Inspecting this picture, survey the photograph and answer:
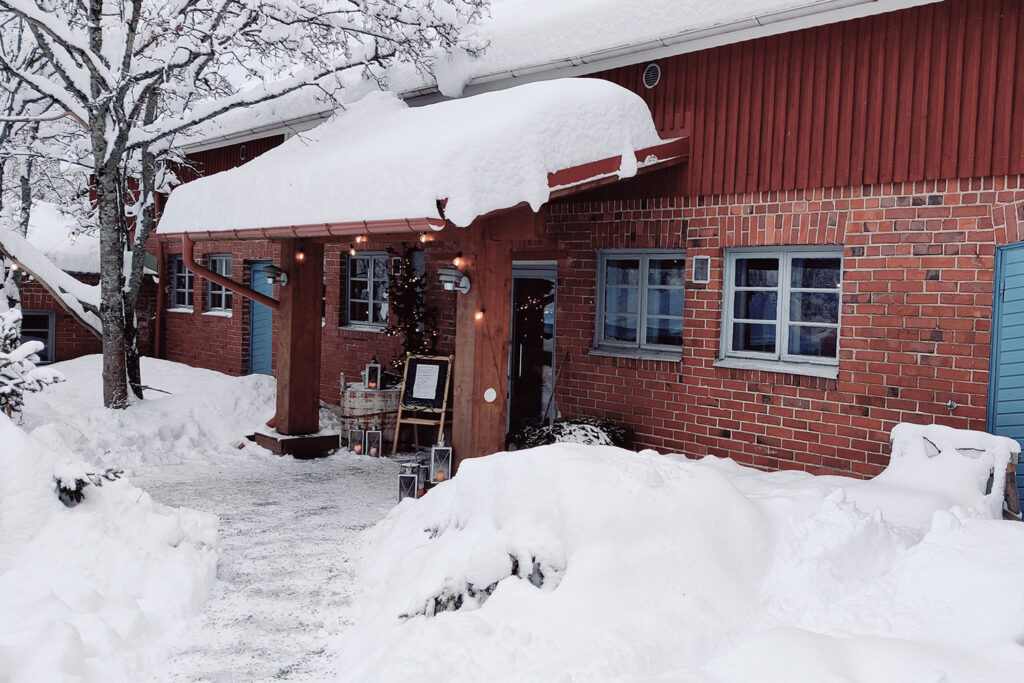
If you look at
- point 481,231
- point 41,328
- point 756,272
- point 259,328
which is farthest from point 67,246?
point 756,272

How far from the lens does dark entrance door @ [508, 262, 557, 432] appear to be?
370 inches

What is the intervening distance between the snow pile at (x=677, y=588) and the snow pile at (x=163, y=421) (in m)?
4.88

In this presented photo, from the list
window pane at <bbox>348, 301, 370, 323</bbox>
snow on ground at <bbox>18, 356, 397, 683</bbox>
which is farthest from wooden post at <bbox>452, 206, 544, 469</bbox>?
window pane at <bbox>348, 301, 370, 323</bbox>

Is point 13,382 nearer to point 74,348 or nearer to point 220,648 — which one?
point 220,648

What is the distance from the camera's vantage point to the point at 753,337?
7082 millimetres

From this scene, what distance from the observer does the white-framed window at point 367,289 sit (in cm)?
1088

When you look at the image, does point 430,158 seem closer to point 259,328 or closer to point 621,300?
point 621,300

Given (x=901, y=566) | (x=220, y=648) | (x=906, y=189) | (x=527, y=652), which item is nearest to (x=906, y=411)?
(x=906, y=189)

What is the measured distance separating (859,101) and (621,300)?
2.82m

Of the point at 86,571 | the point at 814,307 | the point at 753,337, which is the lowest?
the point at 86,571

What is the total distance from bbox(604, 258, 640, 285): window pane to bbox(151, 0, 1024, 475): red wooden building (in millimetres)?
15

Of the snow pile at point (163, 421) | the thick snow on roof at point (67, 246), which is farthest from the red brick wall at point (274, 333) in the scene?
the thick snow on roof at point (67, 246)

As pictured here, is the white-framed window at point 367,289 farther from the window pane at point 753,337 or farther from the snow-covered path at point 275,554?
the window pane at point 753,337

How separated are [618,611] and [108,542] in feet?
9.90
